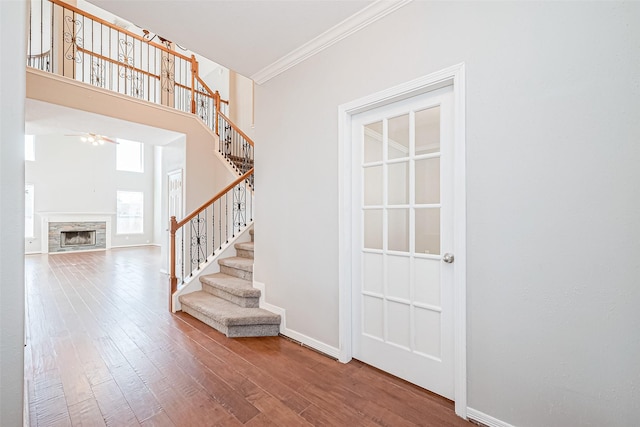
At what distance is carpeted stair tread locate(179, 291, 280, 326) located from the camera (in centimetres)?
270

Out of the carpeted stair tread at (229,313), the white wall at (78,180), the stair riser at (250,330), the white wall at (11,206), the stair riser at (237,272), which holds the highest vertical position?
the white wall at (78,180)

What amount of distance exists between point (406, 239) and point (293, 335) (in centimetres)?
148

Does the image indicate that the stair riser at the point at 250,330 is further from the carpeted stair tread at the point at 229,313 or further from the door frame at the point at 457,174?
the door frame at the point at 457,174

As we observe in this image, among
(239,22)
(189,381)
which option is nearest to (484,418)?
(189,381)

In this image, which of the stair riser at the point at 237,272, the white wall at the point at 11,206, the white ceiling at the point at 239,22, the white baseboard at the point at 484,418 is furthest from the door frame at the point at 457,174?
the white wall at the point at 11,206

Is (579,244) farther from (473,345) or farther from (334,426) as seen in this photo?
(334,426)

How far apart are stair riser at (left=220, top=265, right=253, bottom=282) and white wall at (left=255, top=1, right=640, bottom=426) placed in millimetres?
2546

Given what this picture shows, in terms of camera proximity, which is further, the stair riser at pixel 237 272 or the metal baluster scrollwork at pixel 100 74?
the metal baluster scrollwork at pixel 100 74

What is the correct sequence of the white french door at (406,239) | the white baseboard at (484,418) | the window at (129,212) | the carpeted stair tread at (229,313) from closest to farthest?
the white baseboard at (484,418) → the white french door at (406,239) → the carpeted stair tread at (229,313) → the window at (129,212)

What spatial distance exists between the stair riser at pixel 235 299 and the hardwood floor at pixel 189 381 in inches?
15.0

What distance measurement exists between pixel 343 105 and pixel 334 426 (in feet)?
7.26

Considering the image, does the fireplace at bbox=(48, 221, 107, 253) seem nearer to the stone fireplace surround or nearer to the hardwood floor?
the stone fireplace surround

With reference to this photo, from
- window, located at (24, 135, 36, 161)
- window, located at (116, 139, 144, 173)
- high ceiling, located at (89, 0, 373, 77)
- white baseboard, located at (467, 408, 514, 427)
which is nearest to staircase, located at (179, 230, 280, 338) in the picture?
white baseboard, located at (467, 408, 514, 427)

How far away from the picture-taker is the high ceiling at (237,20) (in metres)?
1.96
